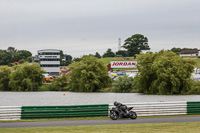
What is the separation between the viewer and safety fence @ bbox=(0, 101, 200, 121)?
77.3 ft

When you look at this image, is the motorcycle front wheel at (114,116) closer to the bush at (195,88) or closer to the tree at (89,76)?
the bush at (195,88)

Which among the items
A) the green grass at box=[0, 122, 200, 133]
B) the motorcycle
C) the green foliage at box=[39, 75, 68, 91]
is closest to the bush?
the green foliage at box=[39, 75, 68, 91]

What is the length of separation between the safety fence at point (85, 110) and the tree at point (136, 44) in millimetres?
147130

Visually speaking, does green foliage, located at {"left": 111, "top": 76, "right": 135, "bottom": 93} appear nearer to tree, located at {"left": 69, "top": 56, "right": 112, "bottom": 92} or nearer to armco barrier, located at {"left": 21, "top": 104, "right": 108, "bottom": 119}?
tree, located at {"left": 69, "top": 56, "right": 112, "bottom": 92}

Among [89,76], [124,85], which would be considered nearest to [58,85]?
[89,76]

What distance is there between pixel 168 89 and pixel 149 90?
13.2 feet

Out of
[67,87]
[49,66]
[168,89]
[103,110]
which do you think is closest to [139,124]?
[103,110]

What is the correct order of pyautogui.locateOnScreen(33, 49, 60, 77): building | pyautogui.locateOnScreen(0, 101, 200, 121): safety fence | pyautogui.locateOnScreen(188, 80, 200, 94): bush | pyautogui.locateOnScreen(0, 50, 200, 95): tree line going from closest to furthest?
pyautogui.locateOnScreen(0, 101, 200, 121): safety fence
pyautogui.locateOnScreen(0, 50, 200, 95): tree line
pyautogui.locateOnScreen(188, 80, 200, 94): bush
pyautogui.locateOnScreen(33, 49, 60, 77): building

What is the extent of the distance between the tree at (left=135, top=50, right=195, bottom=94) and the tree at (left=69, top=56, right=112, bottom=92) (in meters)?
11.6

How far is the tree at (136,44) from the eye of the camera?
6757 inches

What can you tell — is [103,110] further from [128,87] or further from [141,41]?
[141,41]

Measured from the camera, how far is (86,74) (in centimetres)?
7250

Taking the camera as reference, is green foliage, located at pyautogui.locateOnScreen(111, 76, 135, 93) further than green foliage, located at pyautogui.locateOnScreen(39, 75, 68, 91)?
No

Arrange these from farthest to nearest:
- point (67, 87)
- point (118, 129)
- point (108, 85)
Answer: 1. point (67, 87)
2. point (108, 85)
3. point (118, 129)
